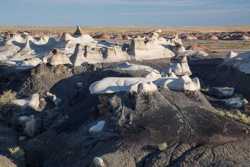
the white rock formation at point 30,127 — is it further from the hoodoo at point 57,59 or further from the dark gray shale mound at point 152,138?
the hoodoo at point 57,59

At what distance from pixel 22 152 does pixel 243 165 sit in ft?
25.7

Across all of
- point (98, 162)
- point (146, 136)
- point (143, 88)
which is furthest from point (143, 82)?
point (98, 162)

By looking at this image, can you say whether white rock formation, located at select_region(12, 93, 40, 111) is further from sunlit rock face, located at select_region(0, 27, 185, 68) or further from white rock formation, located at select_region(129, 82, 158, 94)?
white rock formation, located at select_region(129, 82, 158, 94)

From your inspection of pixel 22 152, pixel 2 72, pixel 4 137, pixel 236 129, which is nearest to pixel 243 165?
pixel 236 129

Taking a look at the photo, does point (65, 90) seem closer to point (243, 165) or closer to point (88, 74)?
point (88, 74)

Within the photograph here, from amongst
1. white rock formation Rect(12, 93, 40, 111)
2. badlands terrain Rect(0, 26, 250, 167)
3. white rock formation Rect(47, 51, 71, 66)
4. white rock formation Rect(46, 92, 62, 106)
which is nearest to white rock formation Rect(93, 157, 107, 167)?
badlands terrain Rect(0, 26, 250, 167)

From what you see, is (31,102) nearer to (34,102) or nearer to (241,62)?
(34,102)

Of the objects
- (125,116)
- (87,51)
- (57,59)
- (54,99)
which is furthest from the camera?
(87,51)

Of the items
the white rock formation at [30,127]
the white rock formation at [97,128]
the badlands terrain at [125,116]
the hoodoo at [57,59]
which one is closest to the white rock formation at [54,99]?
the badlands terrain at [125,116]

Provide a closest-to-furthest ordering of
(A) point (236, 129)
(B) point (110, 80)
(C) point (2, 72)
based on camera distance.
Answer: (A) point (236, 129) < (B) point (110, 80) < (C) point (2, 72)

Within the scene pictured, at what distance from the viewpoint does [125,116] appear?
741 inches

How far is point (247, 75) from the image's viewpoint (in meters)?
27.7

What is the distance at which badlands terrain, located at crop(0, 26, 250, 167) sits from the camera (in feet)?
56.3

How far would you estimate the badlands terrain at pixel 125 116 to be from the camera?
17.2 m
